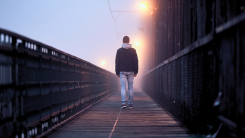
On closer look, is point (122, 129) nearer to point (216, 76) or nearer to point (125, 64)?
point (216, 76)

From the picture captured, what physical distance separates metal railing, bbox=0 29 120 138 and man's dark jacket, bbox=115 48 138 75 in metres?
3.04

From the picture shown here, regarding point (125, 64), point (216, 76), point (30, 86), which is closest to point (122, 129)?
point (30, 86)

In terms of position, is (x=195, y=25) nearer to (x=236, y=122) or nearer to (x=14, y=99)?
(x=236, y=122)

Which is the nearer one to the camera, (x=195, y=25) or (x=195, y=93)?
(x=195, y=93)

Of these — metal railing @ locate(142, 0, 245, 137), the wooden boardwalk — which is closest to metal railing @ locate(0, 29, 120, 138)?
the wooden boardwalk

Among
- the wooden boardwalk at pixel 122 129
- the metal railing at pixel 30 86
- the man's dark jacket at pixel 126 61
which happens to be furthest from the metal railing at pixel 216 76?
the man's dark jacket at pixel 126 61

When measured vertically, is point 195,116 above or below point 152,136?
above

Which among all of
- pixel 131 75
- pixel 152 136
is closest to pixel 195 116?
pixel 152 136

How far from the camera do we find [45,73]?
15.5 feet

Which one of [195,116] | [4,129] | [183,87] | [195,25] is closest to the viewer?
[4,129]

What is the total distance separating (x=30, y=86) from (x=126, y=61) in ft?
17.7

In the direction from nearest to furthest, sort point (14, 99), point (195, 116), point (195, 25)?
point (14, 99)
point (195, 116)
point (195, 25)

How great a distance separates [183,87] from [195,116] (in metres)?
1.21

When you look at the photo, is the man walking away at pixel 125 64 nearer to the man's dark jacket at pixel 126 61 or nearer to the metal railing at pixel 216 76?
the man's dark jacket at pixel 126 61
